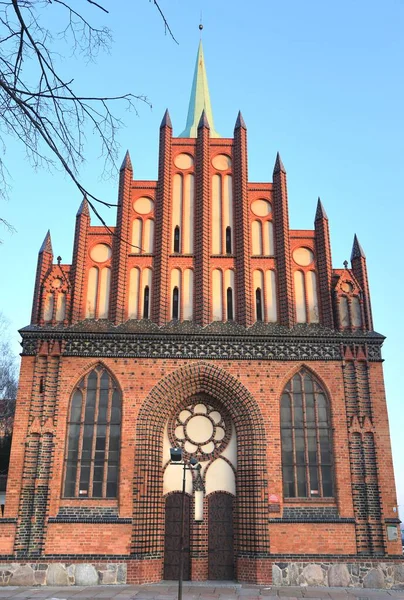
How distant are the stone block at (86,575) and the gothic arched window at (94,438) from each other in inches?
72.8

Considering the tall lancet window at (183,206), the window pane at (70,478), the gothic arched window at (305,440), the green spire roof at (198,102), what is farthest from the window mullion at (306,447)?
the green spire roof at (198,102)

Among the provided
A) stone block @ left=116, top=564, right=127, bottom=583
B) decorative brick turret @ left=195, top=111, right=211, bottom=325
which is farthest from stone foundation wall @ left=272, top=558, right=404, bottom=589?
decorative brick turret @ left=195, top=111, right=211, bottom=325

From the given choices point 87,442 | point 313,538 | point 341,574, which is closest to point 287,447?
point 313,538

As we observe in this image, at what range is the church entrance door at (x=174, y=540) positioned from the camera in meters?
15.6

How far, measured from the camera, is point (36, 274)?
17.8 meters

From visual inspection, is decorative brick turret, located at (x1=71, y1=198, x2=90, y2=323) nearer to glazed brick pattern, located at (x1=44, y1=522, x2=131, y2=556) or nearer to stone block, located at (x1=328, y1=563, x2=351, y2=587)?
glazed brick pattern, located at (x1=44, y1=522, x2=131, y2=556)

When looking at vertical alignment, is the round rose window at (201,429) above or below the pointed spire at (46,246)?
below

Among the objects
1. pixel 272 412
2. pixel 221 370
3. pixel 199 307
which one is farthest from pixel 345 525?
pixel 199 307

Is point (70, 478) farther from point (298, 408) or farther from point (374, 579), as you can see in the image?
point (374, 579)

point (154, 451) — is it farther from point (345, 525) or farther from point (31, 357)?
point (345, 525)

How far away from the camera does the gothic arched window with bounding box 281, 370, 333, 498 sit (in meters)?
16.0

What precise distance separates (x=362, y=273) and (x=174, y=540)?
10.3 meters

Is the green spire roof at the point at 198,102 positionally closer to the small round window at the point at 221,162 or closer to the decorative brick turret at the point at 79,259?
the small round window at the point at 221,162

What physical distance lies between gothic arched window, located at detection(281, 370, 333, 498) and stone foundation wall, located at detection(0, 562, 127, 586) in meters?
5.35
